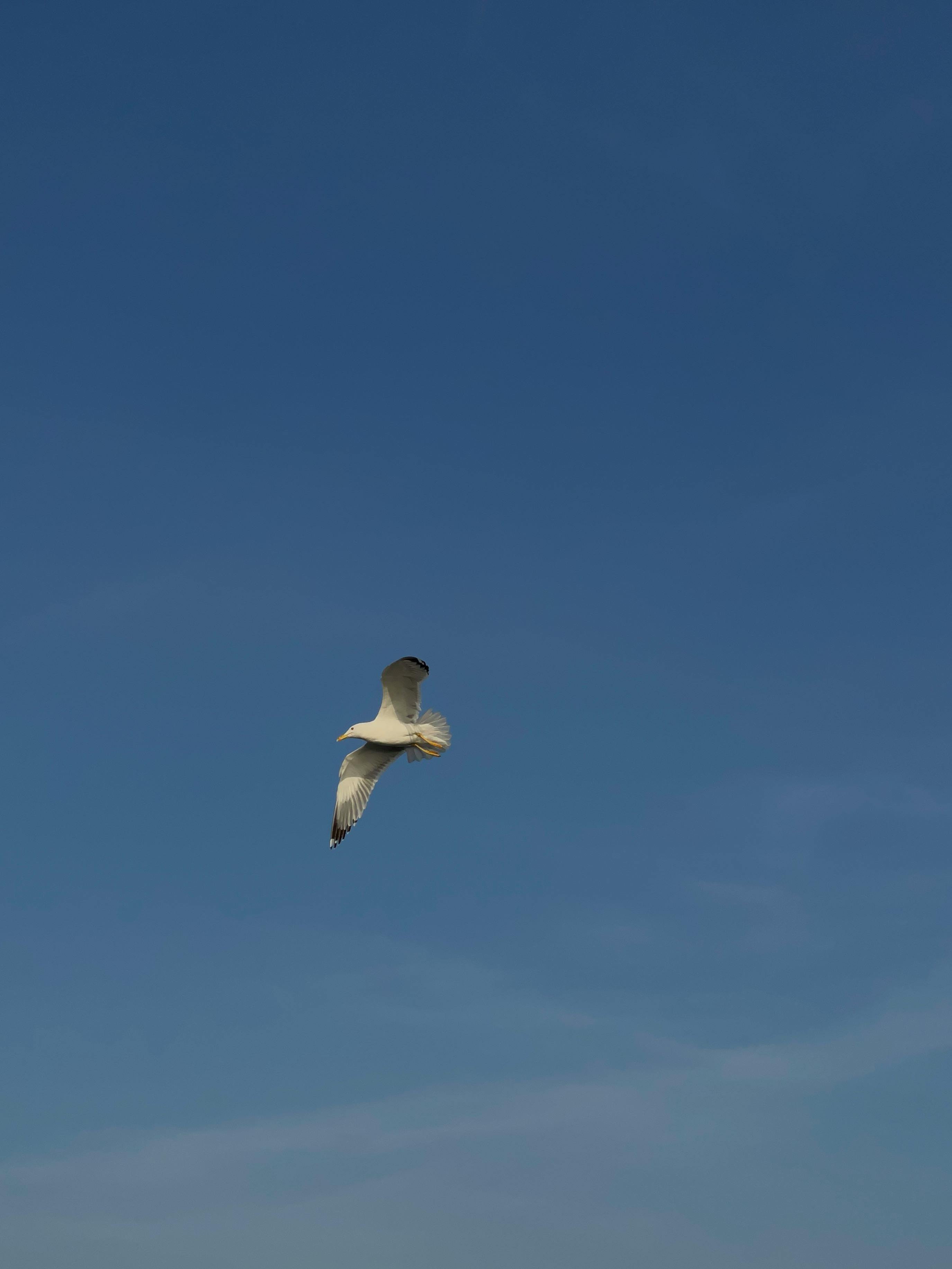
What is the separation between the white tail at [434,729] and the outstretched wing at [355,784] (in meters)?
1.91

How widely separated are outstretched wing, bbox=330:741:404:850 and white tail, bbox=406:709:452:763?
1.91m

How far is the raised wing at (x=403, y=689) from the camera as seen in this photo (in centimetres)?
3866

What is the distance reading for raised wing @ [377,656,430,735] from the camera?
38.7 m

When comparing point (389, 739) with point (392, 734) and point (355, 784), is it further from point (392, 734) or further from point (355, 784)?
point (355, 784)

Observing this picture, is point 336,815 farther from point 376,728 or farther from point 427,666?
point 427,666

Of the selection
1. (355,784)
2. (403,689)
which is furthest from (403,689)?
(355,784)

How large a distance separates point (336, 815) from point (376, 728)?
361 cm

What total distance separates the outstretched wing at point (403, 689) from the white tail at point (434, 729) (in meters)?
0.25

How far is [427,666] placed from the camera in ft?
127

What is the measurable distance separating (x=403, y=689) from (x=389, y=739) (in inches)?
70.1

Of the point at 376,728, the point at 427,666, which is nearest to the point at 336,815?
the point at 376,728

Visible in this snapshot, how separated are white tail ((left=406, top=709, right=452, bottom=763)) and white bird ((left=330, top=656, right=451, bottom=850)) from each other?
11mm

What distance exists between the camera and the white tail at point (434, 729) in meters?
40.2

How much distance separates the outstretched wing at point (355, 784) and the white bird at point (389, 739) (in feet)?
0.04
